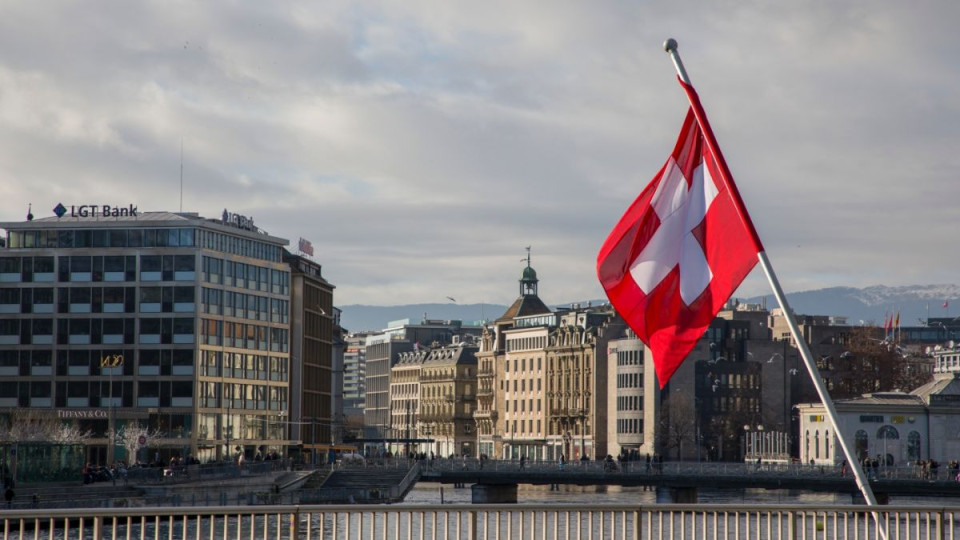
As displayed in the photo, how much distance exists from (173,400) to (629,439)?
2771 inches

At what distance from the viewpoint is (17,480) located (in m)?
81.2

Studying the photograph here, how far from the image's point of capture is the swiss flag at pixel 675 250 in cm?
2114

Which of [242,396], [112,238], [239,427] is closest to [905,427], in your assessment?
[242,396]

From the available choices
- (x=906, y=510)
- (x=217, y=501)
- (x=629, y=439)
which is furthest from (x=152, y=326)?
(x=906, y=510)

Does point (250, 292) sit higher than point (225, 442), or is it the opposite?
point (250, 292)

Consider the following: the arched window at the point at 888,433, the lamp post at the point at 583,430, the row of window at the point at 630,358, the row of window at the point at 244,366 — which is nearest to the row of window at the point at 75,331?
the row of window at the point at 244,366

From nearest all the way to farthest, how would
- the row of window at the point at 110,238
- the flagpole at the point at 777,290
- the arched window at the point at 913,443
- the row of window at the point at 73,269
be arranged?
the flagpole at the point at 777,290 → the row of window at the point at 73,269 → the row of window at the point at 110,238 → the arched window at the point at 913,443

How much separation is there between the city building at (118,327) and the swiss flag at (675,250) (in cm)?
10891

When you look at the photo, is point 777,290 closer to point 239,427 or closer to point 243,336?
point 239,427

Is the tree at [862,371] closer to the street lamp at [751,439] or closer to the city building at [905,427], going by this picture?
the street lamp at [751,439]

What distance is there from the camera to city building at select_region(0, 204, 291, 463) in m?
129

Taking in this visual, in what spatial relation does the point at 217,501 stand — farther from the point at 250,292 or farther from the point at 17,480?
the point at 250,292

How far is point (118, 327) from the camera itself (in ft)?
426

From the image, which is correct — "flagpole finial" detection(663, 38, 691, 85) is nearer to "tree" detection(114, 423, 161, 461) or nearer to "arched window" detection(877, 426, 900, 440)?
"tree" detection(114, 423, 161, 461)
